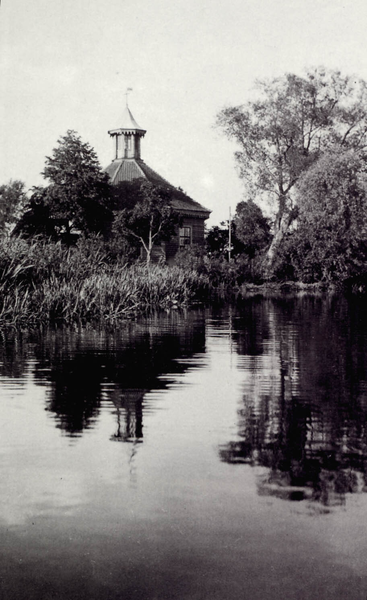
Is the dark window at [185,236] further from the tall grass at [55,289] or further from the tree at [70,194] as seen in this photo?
the tall grass at [55,289]

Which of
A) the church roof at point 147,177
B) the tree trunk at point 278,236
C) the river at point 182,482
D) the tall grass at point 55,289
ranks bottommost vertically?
the river at point 182,482

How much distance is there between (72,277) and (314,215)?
23938 millimetres

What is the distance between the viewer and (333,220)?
44938 mm

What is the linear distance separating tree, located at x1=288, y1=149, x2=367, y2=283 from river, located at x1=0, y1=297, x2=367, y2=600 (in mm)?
32976

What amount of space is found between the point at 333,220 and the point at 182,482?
133 feet

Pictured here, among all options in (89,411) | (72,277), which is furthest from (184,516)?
(72,277)

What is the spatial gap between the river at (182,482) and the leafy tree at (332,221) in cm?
3294

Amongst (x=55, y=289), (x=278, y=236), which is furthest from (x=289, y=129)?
(x=55, y=289)

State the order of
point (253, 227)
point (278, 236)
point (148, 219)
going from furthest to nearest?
1. point (253, 227)
2. point (278, 236)
3. point (148, 219)

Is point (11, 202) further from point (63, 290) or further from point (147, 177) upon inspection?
point (63, 290)

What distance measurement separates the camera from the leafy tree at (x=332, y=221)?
146 feet

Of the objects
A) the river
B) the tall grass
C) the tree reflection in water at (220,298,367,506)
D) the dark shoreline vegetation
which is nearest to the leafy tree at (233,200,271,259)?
the dark shoreline vegetation

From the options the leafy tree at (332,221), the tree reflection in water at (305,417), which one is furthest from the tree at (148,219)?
the tree reflection in water at (305,417)

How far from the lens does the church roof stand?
5566 centimetres
